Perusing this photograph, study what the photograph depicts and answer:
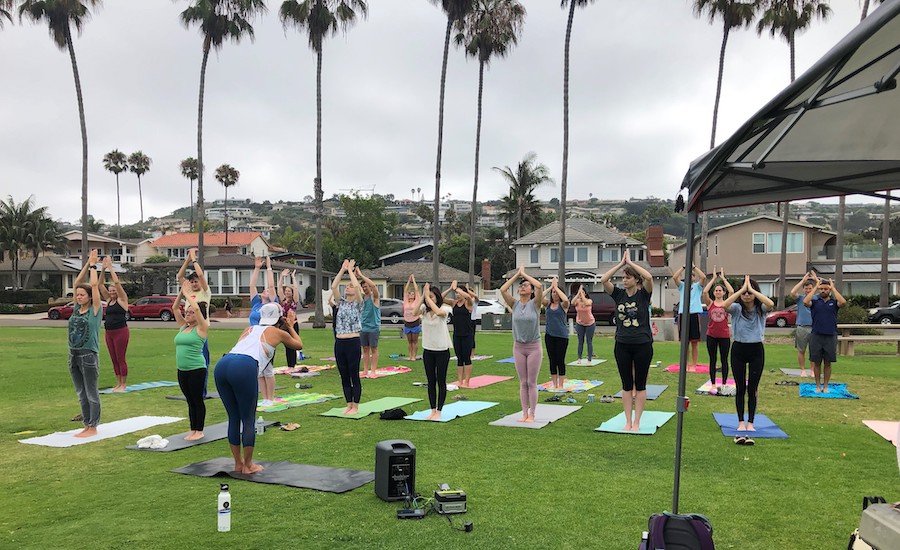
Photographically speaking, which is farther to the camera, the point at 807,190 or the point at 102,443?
the point at 102,443

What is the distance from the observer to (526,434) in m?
8.64

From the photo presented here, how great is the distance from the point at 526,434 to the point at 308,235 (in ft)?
288

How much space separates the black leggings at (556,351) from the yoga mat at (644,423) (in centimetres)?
251

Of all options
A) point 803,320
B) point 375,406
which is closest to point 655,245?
point 803,320

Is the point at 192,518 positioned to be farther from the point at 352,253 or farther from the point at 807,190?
the point at 352,253

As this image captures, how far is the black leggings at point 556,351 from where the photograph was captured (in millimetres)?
12352

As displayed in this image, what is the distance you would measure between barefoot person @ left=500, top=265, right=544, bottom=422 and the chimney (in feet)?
117

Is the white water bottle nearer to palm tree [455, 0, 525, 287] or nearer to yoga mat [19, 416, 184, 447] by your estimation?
yoga mat [19, 416, 184, 447]

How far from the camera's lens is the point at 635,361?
27.2 ft

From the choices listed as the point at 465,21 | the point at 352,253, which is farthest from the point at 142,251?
the point at 465,21

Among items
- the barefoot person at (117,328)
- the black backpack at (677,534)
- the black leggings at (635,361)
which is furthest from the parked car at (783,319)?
the black backpack at (677,534)

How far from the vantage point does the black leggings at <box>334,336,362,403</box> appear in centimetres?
978

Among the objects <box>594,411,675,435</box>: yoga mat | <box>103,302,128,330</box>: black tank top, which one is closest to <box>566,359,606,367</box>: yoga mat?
<box>594,411,675,435</box>: yoga mat

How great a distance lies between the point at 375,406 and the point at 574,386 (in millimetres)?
4107
